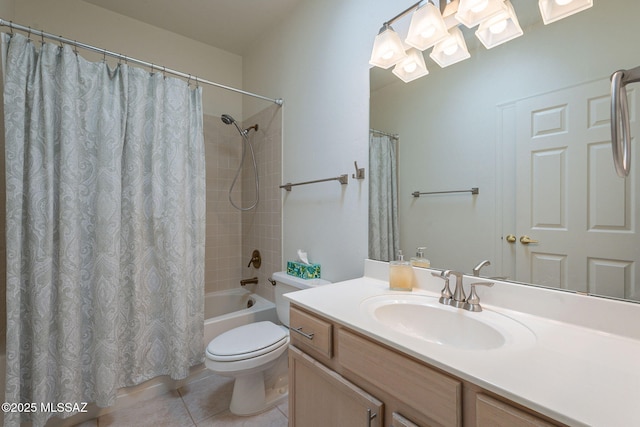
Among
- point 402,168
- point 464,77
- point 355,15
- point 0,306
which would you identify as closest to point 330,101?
point 355,15

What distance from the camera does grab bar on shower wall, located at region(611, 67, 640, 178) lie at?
72cm

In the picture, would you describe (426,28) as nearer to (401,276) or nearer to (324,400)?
(401,276)

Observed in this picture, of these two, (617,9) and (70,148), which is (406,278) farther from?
(70,148)

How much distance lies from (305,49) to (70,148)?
1532 millimetres

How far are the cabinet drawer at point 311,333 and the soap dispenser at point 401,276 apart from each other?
0.41m

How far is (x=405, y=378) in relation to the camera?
719 mm

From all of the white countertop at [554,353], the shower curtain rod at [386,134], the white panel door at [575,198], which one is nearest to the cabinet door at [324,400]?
the white countertop at [554,353]

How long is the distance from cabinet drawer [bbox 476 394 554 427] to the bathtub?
1718 mm

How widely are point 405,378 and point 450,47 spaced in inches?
50.1

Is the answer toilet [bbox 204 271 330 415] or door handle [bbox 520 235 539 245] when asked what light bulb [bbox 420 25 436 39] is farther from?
toilet [bbox 204 271 330 415]

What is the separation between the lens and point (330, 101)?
5.63ft

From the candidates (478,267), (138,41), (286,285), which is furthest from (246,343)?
(138,41)

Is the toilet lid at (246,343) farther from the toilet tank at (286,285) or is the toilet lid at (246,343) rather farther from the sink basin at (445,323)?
the sink basin at (445,323)

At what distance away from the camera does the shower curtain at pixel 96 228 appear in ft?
4.30
